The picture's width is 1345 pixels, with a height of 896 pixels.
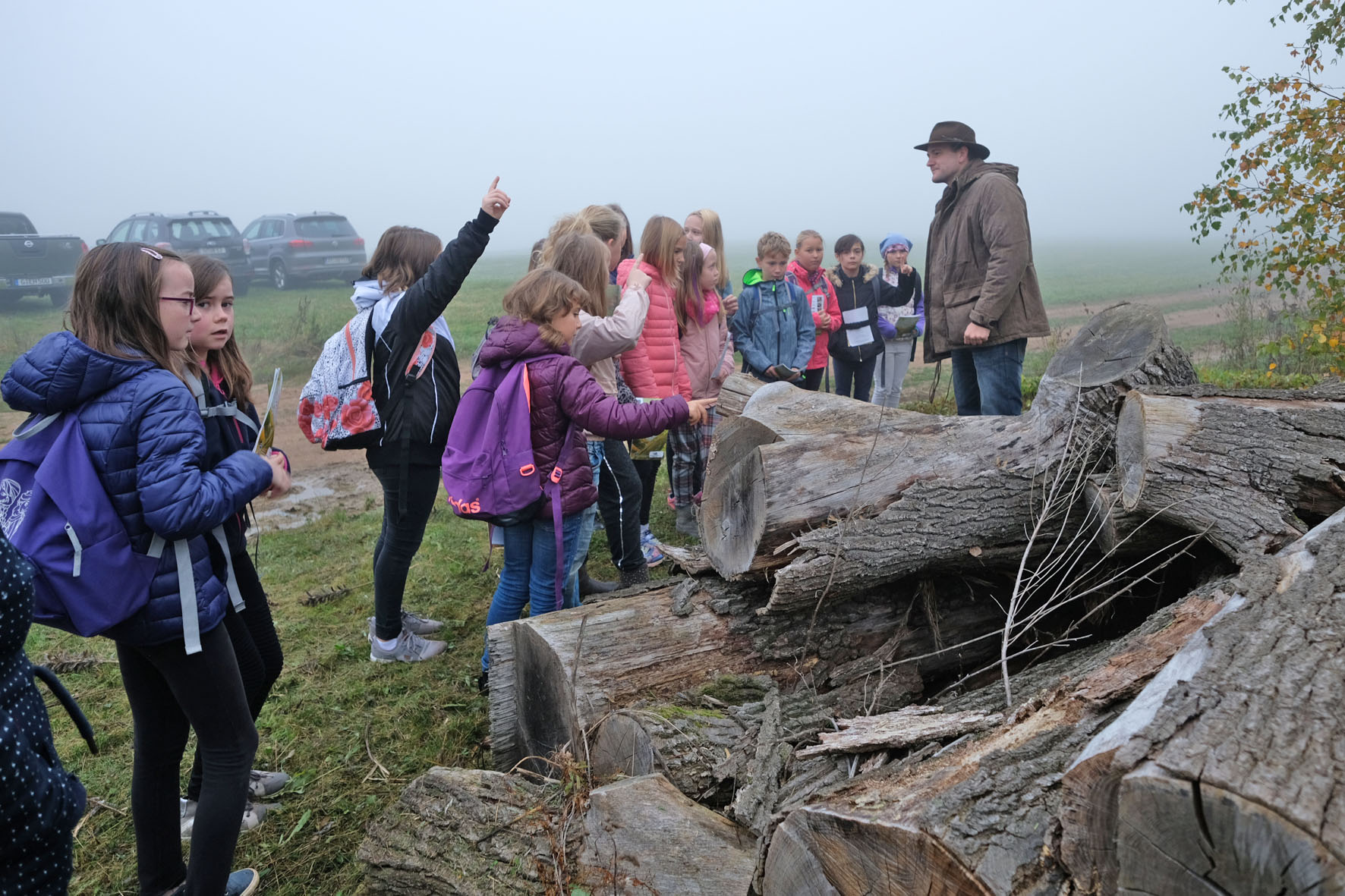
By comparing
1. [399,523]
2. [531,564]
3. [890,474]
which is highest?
[890,474]

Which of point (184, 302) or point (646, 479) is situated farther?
point (646, 479)

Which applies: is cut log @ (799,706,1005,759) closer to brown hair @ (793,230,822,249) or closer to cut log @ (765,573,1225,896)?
cut log @ (765,573,1225,896)

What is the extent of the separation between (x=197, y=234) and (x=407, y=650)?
13.7 metres

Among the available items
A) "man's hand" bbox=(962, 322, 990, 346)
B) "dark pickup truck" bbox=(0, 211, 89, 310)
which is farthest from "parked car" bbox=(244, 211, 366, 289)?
"man's hand" bbox=(962, 322, 990, 346)

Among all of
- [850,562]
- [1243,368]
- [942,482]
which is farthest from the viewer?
[1243,368]

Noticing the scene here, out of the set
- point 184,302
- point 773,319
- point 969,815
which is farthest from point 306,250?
point 969,815

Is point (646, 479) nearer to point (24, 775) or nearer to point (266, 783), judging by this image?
point (266, 783)

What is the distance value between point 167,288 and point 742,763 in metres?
2.04

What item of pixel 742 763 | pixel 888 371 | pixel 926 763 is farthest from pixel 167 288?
pixel 888 371

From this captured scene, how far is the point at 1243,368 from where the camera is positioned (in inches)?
360

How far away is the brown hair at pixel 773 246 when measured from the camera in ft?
19.2

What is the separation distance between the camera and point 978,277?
519 centimetres

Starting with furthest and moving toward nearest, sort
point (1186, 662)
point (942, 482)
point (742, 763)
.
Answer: point (942, 482)
point (742, 763)
point (1186, 662)

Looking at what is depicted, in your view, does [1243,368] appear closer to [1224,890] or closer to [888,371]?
[888,371]
